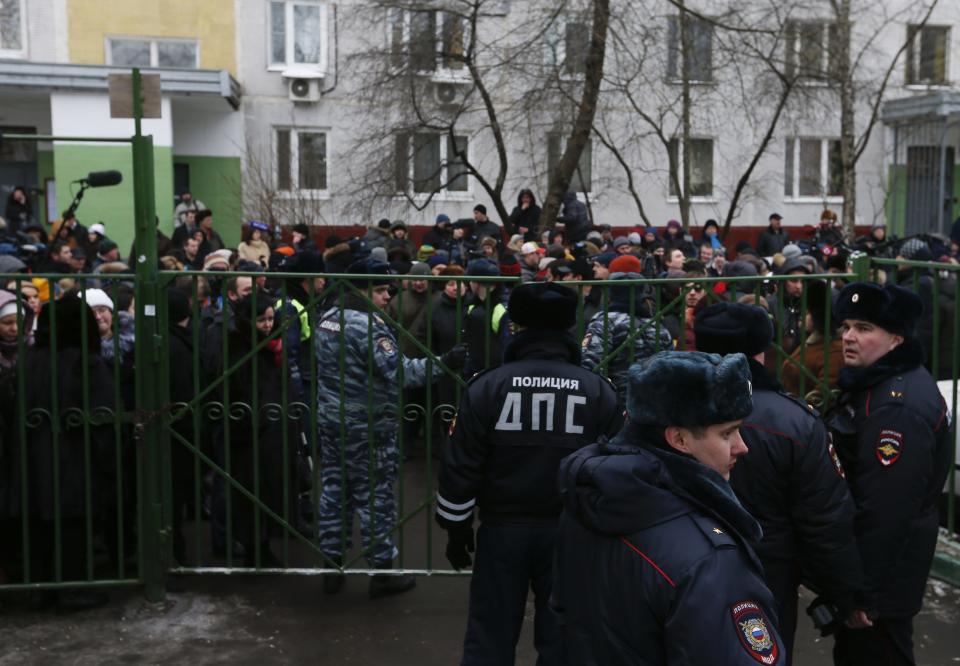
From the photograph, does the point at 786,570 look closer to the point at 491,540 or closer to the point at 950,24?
the point at 491,540

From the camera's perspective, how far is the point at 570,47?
706 inches

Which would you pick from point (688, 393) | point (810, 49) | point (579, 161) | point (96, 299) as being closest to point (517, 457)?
point (688, 393)

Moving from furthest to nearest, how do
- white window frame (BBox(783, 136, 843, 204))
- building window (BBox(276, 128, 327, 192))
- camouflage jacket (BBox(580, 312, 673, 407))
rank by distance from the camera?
white window frame (BBox(783, 136, 843, 204)) → building window (BBox(276, 128, 327, 192)) → camouflage jacket (BBox(580, 312, 673, 407))

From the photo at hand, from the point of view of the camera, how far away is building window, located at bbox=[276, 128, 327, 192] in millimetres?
25344

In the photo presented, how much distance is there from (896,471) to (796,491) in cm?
55

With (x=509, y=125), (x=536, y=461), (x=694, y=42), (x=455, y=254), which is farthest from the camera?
(x=509, y=125)

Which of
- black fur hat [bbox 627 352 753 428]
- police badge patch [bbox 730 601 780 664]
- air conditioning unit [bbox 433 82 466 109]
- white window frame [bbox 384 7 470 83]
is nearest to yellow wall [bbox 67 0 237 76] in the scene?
air conditioning unit [bbox 433 82 466 109]

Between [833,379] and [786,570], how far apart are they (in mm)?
2363

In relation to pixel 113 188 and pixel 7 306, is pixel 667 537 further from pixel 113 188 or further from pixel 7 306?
pixel 113 188

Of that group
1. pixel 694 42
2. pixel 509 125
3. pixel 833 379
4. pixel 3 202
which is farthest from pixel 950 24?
pixel 833 379

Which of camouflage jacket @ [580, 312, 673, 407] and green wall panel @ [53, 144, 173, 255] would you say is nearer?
camouflage jacket @ [580, 312, 673, 407]

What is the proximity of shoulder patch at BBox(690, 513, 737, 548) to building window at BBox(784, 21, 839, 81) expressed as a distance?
20.5 m

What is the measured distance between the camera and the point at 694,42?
21.7 meters

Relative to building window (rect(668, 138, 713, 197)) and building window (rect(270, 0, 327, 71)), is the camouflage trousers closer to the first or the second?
building window (rect(270, 0, 327, 71))
